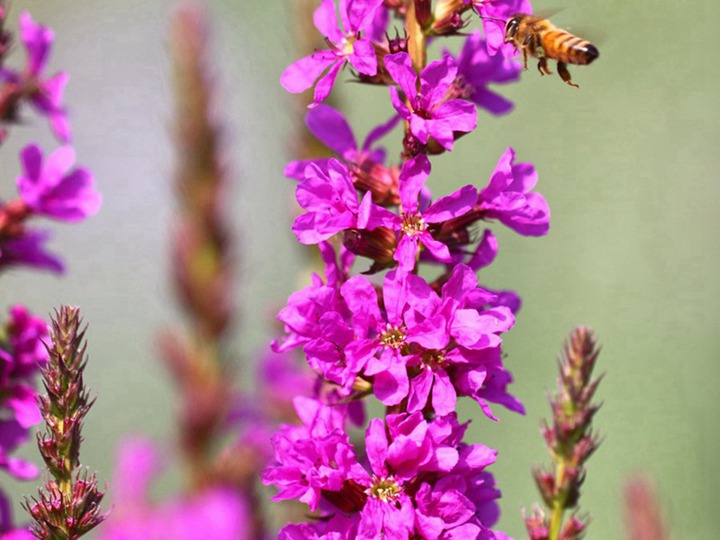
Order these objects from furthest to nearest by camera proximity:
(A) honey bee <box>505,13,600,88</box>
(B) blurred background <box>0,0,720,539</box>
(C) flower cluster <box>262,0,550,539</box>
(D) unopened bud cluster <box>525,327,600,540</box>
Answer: (B) blurred background <box>0,0,720,539</box>, (A) honey bee <box>505,13,600,88</box>, (D) unopened bud cluster <box>525,327,600,540</box>, (C) flower cluster <box>262,0,550,539</box>

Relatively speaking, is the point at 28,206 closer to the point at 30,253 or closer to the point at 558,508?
the point at 30,253

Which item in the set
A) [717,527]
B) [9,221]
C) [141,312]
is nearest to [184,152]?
[9,221]

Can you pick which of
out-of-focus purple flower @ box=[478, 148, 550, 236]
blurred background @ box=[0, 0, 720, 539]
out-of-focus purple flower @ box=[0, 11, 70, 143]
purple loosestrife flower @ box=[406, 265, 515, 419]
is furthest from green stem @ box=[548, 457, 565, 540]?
blurred background @ box=[0, 0, 720, 539]

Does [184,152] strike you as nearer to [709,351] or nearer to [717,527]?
[717,527]

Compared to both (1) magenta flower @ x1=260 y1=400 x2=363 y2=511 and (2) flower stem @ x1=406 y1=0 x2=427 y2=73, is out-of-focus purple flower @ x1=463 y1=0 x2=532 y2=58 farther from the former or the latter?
(1) magenta flower @ x1=260 y1=400 x2=363 y2=511

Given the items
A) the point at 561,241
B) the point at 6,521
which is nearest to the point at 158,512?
the point at 6,521

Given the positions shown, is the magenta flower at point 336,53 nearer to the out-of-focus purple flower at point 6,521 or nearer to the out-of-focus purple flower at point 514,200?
the out-of-focus purple flower at point 514,200
